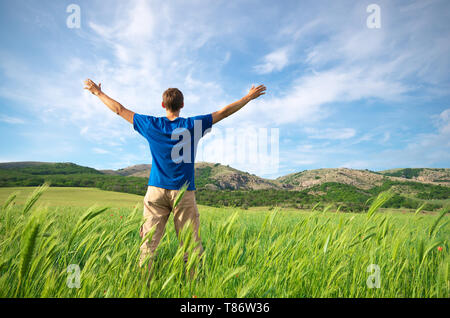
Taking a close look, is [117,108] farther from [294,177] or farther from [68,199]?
[294,177]

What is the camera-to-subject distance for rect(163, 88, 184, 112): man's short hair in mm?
3166

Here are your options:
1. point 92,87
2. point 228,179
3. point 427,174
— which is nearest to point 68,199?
point 92,87

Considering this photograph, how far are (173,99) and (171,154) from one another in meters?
0.75

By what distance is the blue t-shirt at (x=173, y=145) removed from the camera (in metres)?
3.00

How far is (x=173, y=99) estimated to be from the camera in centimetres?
316

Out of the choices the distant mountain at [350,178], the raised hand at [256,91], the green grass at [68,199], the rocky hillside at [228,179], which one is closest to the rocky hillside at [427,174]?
the distant mountain at [350,178]

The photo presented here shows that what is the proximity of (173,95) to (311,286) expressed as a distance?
2676mm

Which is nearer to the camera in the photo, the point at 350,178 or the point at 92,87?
the point at 92,87

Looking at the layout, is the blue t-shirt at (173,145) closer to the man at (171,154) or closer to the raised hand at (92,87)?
the man at (171,154)

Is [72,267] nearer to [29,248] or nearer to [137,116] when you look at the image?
[29,248]

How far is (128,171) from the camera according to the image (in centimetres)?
12025

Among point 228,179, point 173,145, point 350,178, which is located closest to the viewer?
point 173,145

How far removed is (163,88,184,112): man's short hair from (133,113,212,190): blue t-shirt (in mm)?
169
